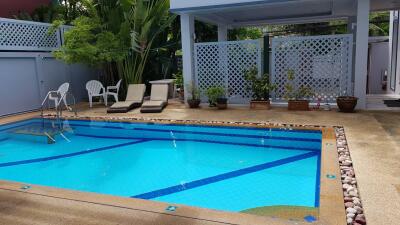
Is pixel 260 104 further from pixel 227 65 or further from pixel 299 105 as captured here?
pixel 227 65


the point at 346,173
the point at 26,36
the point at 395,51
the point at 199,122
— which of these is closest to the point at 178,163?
the point at 199,122

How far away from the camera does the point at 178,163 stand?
6.38 metres

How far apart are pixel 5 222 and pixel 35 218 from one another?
286mm

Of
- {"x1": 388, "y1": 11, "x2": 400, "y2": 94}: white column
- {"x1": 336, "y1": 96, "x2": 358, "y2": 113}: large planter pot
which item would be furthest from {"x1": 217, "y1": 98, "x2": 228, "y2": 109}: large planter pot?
{"x1": 388, "y1": 11, "x2": 400, "y2": 94}: white column

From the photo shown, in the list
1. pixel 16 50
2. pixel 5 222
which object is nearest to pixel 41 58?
pixel 16 50

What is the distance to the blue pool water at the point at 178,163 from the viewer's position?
4.81m

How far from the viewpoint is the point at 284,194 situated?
468 centimetres

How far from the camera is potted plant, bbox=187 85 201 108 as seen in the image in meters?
11.1

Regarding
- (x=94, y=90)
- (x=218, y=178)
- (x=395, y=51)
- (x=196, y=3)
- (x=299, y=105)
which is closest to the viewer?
(x=218, y=178)

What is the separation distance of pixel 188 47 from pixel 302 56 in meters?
3.73

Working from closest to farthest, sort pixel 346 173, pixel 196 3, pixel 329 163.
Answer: pixel 346 173 → pixel 329 163 → pixel 196 3

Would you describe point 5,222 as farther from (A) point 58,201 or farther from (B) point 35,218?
(A) point 58,201

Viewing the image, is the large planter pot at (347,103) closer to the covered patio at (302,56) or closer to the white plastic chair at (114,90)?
the covered patio at (302,56)

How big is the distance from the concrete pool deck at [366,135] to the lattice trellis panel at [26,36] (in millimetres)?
2509
